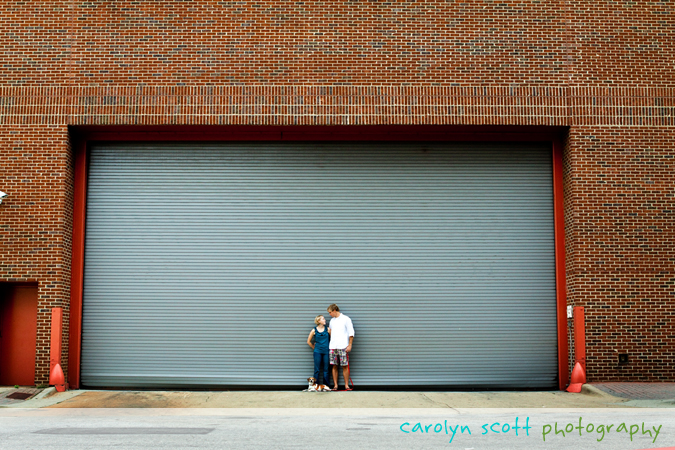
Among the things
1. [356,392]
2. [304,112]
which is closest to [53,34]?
[304,112]

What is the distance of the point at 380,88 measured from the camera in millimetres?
13477

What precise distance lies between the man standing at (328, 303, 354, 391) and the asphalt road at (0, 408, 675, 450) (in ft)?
6.70

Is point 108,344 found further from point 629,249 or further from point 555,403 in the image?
point 629,249

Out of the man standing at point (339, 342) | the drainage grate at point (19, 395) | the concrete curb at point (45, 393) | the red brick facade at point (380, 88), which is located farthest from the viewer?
the red brick facade at point (380, 88)

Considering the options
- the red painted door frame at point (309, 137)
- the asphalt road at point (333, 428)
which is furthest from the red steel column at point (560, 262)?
the asphalt road at point (333, 428)

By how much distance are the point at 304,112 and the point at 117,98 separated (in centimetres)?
392

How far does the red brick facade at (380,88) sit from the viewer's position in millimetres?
13188

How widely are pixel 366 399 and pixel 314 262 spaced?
10.4ft

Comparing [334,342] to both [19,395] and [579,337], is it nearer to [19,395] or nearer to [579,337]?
[579,337]

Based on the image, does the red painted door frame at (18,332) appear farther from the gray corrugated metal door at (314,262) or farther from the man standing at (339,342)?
the man standing at (339,342)

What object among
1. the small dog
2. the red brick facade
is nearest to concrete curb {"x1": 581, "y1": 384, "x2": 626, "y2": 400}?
the red brick facade

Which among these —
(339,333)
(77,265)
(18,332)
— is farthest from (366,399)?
(18,332)

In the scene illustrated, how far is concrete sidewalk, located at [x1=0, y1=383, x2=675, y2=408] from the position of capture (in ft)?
37.9

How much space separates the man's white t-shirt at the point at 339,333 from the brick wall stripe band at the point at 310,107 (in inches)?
163
